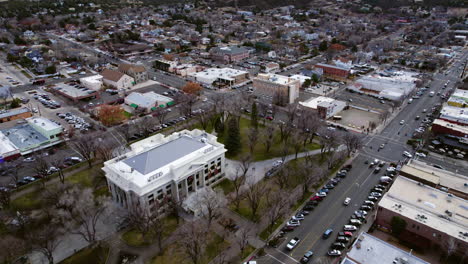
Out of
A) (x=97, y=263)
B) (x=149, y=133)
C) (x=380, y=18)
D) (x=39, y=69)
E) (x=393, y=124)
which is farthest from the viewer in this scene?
(x=380, y=18)

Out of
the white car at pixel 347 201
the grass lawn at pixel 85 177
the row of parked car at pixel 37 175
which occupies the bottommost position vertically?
the white car at pixel 347 201

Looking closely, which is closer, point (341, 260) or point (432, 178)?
point (341, 260)

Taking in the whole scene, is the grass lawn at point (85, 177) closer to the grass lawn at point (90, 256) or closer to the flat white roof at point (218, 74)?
the grass lawn at point (90, 256)

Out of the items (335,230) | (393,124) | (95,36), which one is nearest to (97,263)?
(335,230)

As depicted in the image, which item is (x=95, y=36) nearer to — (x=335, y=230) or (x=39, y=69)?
(x=39, y=69)

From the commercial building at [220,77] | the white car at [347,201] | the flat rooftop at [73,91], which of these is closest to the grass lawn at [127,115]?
the flat rooftop at [73,91]

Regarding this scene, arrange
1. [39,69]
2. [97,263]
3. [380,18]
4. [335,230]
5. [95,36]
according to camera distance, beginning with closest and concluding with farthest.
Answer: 1. [97,263]
2. [335,230]
3. [39,69]
4. [95,36]
5. [380,18]

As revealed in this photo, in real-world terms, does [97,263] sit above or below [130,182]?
below
